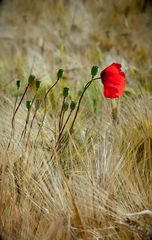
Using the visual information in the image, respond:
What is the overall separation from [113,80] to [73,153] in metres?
0.16

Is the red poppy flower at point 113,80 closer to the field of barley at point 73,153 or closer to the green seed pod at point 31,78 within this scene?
the field of barley at point 73,153

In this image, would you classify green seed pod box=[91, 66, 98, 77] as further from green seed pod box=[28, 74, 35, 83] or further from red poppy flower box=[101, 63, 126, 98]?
green seed pod box=[28, 74, 35, 83]

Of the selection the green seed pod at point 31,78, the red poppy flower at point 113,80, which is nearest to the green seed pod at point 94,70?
the red poppy flower at point 113,80

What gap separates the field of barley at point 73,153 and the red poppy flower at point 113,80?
0.03m

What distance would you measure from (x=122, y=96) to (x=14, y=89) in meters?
0.22

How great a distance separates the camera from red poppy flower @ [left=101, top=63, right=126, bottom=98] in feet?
3.42

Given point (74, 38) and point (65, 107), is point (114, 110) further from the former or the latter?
point (74, 38)

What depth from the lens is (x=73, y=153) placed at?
1.04 m

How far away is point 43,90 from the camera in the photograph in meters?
1.09

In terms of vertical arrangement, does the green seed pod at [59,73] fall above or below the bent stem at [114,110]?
above

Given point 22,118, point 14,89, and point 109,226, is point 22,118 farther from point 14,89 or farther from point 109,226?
point 109,226

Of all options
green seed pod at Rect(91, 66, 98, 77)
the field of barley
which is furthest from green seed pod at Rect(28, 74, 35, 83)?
green seed pod at Rect(91, 66, 98, 77)

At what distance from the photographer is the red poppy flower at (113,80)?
41.0 inches

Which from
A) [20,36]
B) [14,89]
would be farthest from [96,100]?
[20,36]
